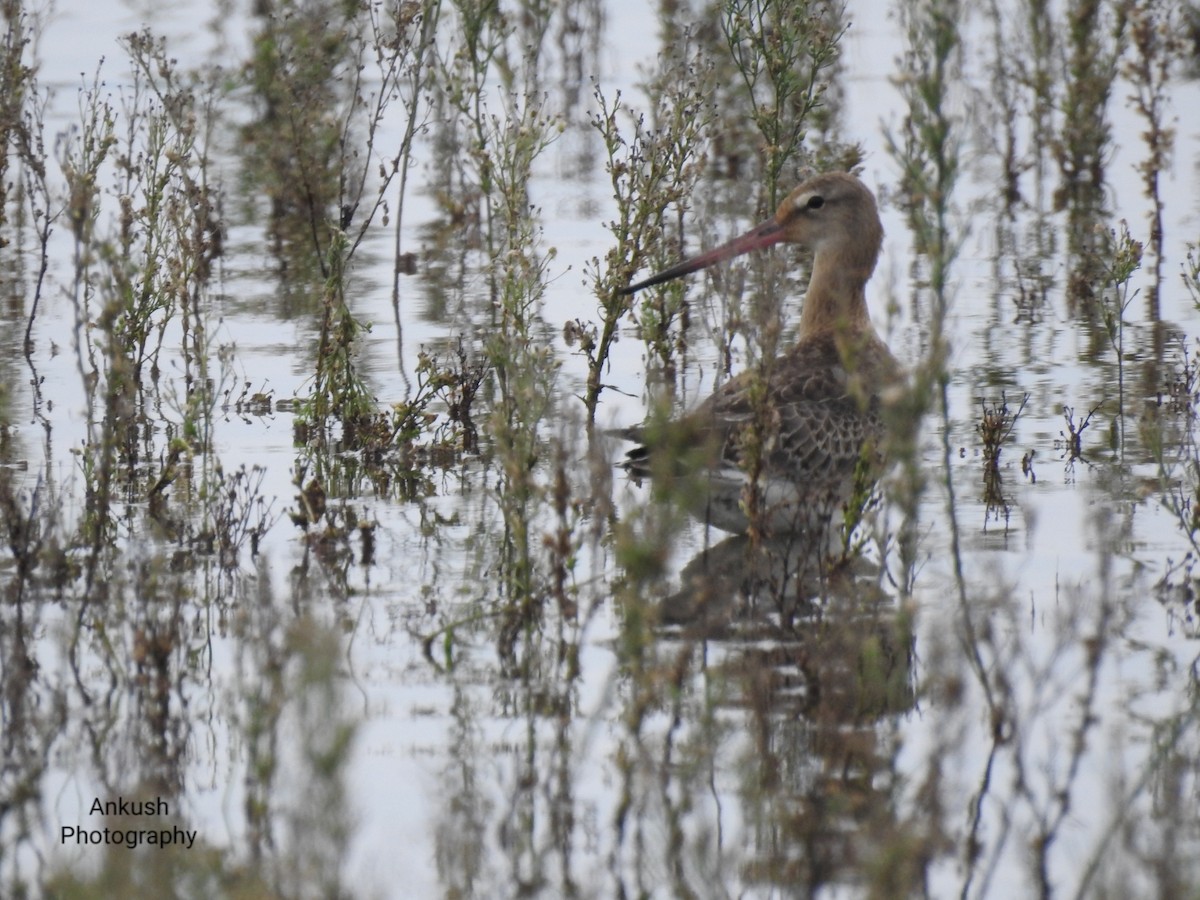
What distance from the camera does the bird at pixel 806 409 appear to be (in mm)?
5941

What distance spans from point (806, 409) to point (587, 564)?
3.40 feet

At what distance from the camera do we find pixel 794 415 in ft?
23.5

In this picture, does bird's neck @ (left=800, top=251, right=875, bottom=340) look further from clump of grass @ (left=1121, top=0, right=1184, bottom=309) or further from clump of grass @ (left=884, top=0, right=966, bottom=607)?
clump of grass @ (left=884, top=0, right=966, bottom=607)

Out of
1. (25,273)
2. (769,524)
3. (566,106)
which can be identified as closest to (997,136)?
(566,106)

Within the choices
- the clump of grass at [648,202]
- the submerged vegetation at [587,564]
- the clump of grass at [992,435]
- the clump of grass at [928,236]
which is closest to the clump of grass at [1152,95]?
the submerged vegetation at [587,564]

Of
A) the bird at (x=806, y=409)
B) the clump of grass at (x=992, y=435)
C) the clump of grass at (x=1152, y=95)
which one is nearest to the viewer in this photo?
the bird at (x=806, y=409)

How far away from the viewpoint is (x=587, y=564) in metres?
6.81

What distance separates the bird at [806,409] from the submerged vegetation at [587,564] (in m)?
0.16

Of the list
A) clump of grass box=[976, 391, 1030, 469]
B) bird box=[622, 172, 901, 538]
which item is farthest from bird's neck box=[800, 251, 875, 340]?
clump of grass box=[976, 391, 1030, 469]

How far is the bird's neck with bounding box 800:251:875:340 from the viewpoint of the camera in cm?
823

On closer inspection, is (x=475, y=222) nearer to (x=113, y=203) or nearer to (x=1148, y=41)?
(x=113, y=203)

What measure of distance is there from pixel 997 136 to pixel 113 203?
19.2 feet

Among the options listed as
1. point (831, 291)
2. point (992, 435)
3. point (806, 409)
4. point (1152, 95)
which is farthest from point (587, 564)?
point (1152, 95)

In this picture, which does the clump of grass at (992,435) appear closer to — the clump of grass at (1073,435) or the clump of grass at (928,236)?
the clump of grass at (1073,435)
